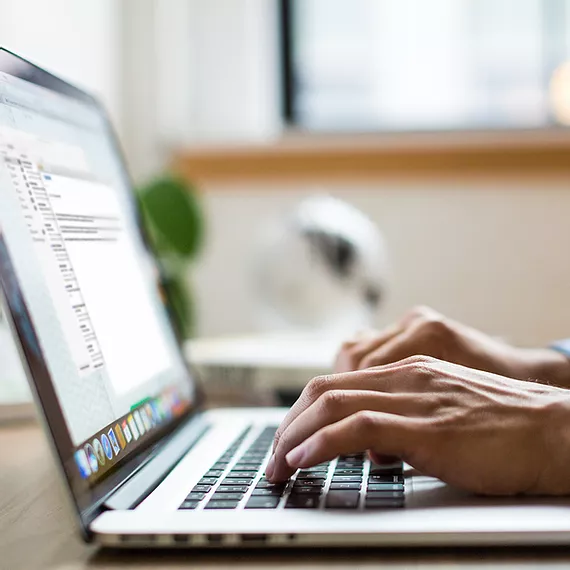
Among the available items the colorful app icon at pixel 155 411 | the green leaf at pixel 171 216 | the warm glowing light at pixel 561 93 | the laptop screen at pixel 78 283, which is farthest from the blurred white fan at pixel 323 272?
the warm glowing light at pixel 561 93

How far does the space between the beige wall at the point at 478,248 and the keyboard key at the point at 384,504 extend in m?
1.12

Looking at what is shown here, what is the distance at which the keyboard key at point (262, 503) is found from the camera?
425 millimetres

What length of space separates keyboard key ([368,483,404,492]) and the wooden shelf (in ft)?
3.75

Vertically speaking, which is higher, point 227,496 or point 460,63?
point 460,63

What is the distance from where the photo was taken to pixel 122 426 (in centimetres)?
53

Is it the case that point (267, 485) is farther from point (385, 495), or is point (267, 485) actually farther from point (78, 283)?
point (78, 283)

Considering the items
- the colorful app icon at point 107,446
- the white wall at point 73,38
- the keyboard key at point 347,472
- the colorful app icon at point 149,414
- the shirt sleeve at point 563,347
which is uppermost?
the white wall at point 73,38

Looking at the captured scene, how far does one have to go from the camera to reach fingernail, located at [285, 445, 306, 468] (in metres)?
0.44

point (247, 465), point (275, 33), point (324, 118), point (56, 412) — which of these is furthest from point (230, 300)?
point (56, 412)

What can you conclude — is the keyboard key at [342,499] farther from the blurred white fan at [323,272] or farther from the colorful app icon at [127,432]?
the blurred white fan at [323,272]

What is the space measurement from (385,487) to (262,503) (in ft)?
0.24

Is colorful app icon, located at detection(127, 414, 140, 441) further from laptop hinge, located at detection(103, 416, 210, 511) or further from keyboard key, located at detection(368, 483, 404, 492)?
keyboard key, located at detection(368, 483, 404, 492)

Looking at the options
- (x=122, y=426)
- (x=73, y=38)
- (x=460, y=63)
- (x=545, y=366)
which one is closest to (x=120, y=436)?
(x=122, y=426)

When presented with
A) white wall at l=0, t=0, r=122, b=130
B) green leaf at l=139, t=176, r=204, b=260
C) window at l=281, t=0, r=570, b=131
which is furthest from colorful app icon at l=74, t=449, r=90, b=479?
window at l=281, t=0, r=570, b=131
